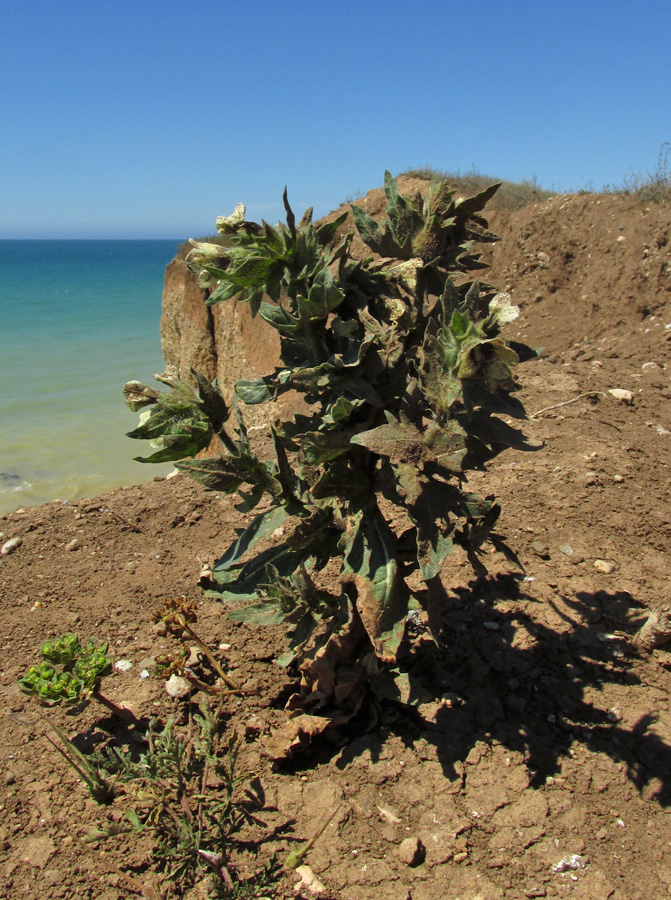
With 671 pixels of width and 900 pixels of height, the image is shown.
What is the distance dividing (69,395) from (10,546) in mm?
10063

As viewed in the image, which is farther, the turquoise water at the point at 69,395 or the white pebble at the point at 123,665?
the turquoise water at the point at 69,395

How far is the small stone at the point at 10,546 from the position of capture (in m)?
3.33

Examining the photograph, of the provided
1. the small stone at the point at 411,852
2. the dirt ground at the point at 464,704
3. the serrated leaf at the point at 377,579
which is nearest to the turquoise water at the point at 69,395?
the dirt ground at the point at 464,704

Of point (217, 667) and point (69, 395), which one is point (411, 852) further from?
point (69, 395)

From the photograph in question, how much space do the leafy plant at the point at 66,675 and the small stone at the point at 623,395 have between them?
3.42 meters

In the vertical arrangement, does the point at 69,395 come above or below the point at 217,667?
below

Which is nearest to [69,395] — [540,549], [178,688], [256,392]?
[178,688]

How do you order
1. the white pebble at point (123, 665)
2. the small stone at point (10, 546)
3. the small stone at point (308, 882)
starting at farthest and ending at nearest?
the small stone at point (10, 546), the white pebble at point (123, 665), the small stone at point (308, 882)

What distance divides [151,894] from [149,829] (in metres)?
0.15

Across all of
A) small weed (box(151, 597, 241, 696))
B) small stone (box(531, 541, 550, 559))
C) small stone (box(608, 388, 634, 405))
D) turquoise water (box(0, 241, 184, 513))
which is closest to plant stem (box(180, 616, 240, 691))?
small weed (box(151, 597, 241, 696))

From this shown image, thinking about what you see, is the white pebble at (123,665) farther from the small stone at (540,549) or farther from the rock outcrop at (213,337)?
the rock outcrop at (213,337)

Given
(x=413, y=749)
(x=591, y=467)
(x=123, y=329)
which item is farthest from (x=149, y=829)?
(x=123, y=329)

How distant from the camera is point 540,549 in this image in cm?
287

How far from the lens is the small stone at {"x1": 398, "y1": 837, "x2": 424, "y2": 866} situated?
172 cm
